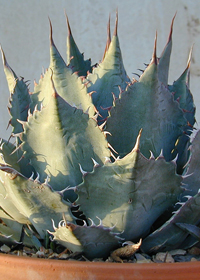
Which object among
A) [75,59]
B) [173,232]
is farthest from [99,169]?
[75,59]

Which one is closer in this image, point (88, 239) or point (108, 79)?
point (88, 239)

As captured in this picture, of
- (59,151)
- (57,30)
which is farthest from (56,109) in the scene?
(57,30)

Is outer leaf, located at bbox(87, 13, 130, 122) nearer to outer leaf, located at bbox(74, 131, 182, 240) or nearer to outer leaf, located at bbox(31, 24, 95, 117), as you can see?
outer leaf, located at bbox(31, 24, 95, 117)

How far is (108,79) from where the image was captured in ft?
2.33

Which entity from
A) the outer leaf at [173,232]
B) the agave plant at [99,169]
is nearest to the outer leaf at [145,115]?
the agave plant at [99,169]

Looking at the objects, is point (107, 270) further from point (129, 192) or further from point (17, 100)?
point (17, 100)

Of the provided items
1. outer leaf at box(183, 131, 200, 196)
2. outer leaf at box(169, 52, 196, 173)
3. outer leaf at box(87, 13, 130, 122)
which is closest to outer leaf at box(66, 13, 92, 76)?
outer leaf at box(87, 13, 130, 122)

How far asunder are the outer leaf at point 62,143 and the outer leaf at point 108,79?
0.12 metres

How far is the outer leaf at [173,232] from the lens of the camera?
568 millimetres

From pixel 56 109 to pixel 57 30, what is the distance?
1588 mm

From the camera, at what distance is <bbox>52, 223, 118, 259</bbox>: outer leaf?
523 mm

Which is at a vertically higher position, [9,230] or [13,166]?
[13,166]

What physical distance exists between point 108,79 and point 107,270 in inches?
14.1

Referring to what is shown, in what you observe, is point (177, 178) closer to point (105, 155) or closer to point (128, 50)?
point (105, 155)
